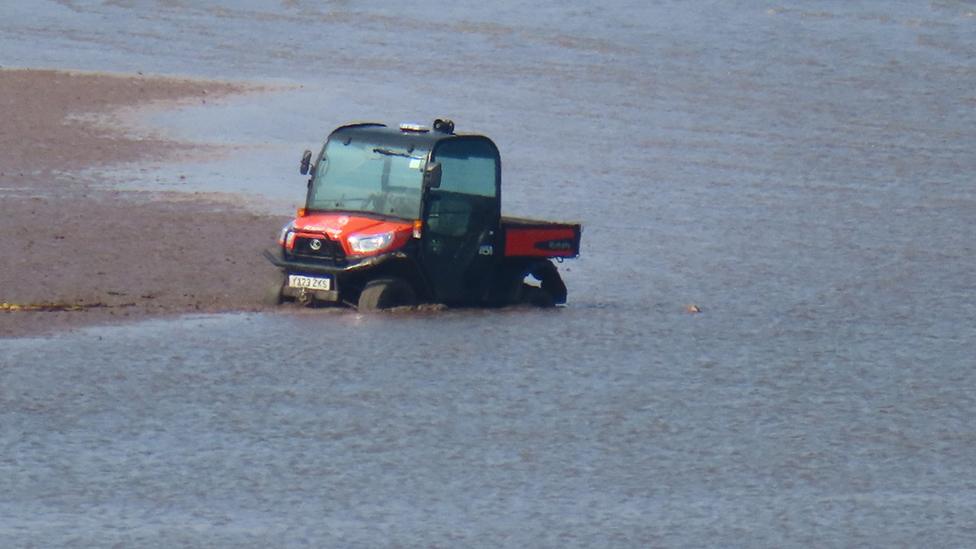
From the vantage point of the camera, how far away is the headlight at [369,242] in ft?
51.2

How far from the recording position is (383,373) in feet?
44.7

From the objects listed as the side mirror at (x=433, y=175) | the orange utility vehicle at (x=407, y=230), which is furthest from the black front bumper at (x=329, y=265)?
the side mirror at (x=433, y=175)

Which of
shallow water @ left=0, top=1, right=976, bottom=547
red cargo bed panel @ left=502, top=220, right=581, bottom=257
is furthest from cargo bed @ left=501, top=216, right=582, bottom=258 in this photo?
shallow water @ left=0, top=1, right=976, bottom=547

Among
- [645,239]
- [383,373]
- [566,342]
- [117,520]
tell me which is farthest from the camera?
[645,239]

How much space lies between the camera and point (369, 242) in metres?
15.6

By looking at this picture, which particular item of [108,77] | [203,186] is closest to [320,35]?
[108,77]

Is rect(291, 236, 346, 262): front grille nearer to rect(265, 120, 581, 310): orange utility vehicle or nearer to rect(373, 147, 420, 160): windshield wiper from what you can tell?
rect(265, 120, 581, 310): orange utility vehicle

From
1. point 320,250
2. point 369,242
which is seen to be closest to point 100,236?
point 320,250

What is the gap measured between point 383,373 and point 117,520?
4.30 meters

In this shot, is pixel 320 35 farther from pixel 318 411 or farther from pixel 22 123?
pixel 318 411

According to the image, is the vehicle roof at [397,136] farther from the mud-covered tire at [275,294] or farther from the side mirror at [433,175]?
the mud-covered tire at [275,294]

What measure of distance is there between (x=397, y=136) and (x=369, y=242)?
1060 mm

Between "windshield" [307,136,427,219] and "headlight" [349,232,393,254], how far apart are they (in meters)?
A: 0.36

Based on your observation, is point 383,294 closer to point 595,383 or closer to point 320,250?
point 320,250
